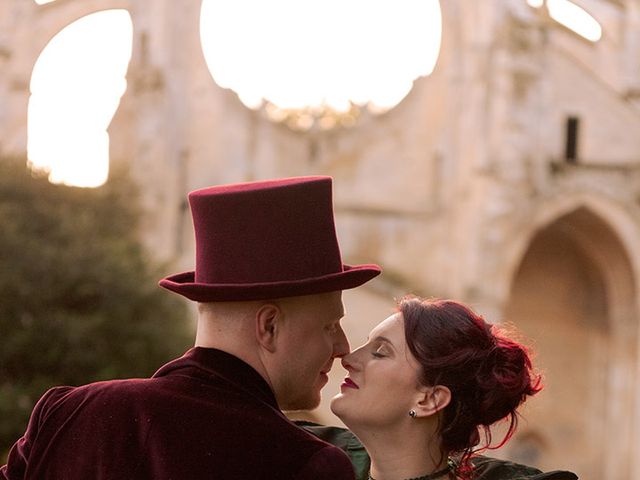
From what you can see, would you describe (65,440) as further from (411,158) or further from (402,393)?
(411,158)

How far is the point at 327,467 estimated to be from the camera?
9.11ft

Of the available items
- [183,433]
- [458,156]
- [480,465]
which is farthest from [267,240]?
[458,156]

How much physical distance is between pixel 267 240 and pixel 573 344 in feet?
101

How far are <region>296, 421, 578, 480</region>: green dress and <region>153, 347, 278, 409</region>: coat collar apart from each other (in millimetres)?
1076

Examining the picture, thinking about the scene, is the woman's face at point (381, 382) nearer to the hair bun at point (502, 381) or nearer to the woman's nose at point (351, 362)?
the woman's nose at point (351, 362)

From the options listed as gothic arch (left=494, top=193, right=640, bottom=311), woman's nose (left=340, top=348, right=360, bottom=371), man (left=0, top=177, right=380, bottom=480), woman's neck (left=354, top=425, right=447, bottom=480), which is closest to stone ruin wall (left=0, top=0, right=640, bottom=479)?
gothic arch (left=494, top=193, right=640, bottom=311)

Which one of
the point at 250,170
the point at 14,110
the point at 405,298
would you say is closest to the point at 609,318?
the point at 250,170

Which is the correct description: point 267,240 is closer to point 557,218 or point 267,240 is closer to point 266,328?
point 266,328

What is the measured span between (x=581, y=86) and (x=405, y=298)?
1077 inches

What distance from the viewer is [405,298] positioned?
4.12m

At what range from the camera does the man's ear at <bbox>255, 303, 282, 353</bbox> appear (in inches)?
118

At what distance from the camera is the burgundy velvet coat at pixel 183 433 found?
2.80 meters

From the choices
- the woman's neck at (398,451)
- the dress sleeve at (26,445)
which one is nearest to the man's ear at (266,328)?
the dress sleeve at (26,445)

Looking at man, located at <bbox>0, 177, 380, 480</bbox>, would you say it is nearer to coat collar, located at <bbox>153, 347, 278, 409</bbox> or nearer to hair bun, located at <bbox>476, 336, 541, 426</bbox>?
coat collar, located at <bbox>153, 347, 278, 409</bbox>
